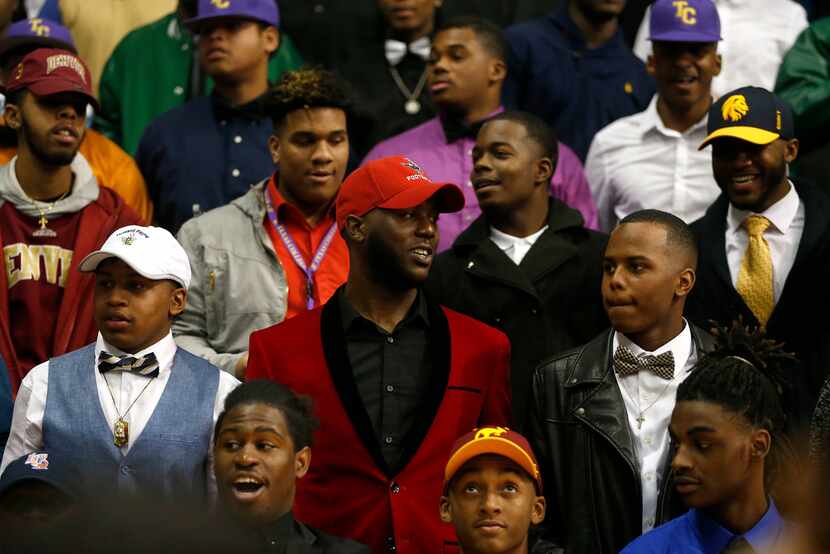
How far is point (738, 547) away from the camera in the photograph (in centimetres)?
477

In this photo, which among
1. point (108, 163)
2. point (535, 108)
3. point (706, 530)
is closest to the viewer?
point (706, 530)

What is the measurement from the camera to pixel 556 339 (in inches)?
251

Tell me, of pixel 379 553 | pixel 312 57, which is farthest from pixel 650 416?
pixel 312 57

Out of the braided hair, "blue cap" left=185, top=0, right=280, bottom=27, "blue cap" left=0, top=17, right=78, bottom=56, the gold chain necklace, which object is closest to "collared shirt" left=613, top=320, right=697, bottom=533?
the braided hair

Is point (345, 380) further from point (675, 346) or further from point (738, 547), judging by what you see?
point (738, 547)

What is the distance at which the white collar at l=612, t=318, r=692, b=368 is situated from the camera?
562 centimetres

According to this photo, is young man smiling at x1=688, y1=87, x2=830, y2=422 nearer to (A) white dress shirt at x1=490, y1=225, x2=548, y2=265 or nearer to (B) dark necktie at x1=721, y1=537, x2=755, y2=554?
(A) white dress shirt at x1=490, y1=225, x2=548, y2=265

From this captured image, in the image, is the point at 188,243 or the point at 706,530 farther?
the point at 188,243

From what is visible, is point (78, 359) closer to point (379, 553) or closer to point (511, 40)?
point (379, 553)

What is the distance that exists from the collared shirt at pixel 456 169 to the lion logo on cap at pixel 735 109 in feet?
3.26

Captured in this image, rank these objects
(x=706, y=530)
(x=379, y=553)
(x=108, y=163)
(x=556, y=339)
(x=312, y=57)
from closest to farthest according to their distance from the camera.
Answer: (x=706, y=530), (x=379, y=553), (x=556, y=339), (x=108, y=163), (x=312, y=57)

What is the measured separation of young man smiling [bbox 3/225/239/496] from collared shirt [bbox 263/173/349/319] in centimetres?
84

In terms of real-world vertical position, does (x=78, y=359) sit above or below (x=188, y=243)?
below

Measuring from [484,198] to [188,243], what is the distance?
140 cm
